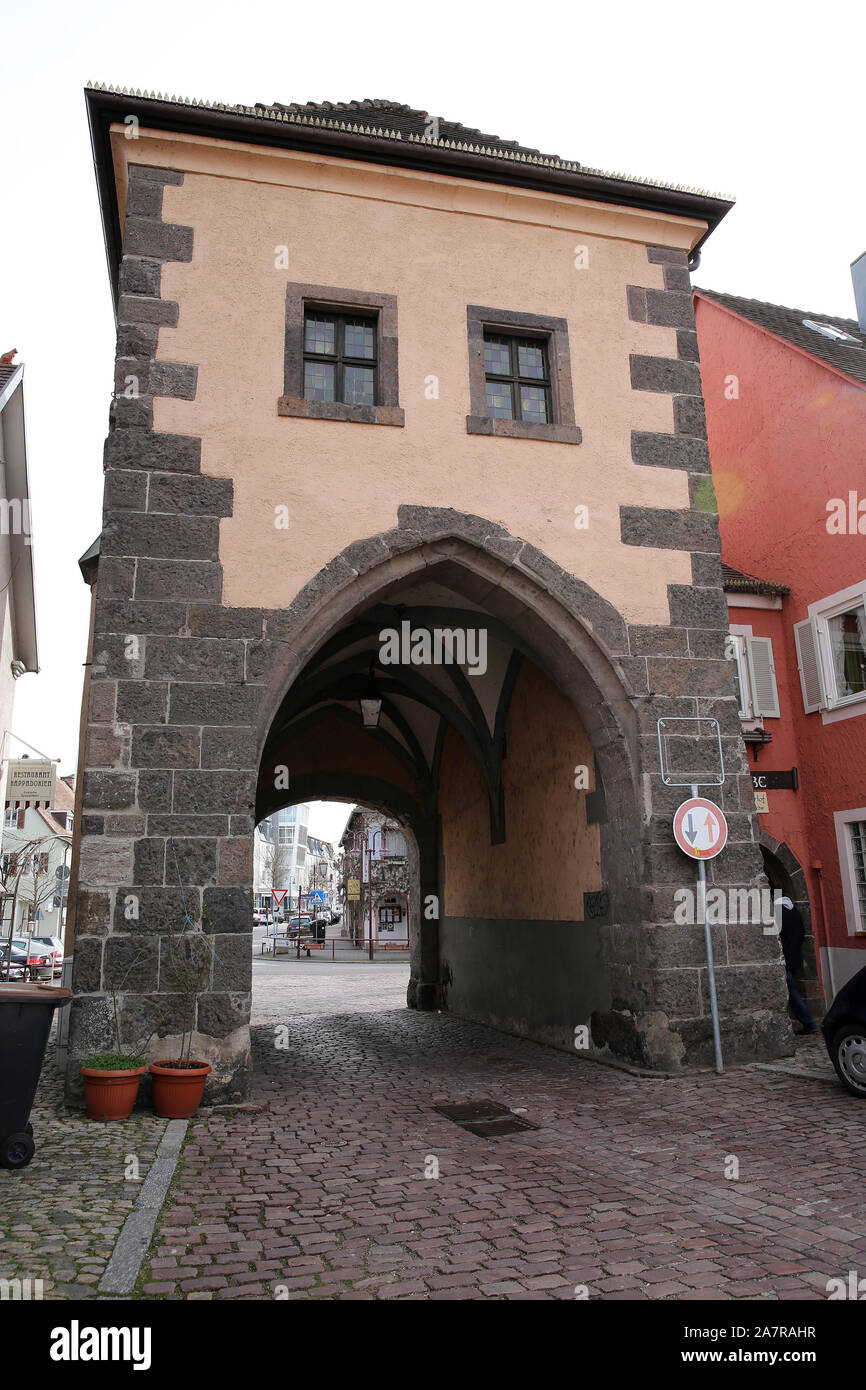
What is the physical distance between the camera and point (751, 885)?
7.97 m

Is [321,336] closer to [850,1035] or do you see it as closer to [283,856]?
[850,1035]

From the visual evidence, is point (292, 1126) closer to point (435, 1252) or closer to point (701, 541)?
point (435, 1252)

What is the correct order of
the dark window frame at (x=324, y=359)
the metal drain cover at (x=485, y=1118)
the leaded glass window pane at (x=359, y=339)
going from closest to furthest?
the metal drain cover at (x=485, y=1118) < the dark window frame at (x=324, y=359) < the leaded glass window pane at (x=359, y=339)

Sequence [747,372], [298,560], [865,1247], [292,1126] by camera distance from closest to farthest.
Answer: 1. [865,1247]
2. [292,1126]
3. [298,560]
4. [747,372]

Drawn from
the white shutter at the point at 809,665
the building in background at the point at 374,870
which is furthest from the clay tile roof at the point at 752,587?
the building in background at the point at 374,870

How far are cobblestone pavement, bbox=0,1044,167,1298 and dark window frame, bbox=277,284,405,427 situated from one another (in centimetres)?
536

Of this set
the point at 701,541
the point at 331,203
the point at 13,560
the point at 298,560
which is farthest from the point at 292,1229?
the point at 13,560

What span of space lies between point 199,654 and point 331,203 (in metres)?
4.33

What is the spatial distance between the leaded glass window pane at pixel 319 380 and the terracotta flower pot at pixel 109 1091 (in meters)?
5.39

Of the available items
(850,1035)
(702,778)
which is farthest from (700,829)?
(850,1035)

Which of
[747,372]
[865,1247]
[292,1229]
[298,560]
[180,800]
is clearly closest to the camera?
[865,1247]

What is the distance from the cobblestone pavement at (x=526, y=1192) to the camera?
340 cm

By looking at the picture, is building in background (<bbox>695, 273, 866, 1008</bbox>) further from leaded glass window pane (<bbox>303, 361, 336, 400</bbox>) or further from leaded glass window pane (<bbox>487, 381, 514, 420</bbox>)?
leaded glass window pane (<bbox>303, 361, 336, 400</bbox>)

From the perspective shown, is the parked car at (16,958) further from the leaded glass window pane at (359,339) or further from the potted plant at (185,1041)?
the leaded glass window pane at (359,339)
